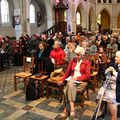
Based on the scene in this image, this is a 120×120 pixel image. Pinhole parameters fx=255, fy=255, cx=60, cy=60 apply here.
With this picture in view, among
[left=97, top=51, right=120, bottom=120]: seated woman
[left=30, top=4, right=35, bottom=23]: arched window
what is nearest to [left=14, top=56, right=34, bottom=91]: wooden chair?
[left=97, top=51, right=120, bottom=120]: seated woman

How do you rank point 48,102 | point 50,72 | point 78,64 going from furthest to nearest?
point 50,72 → point 48,102 → point 78,64

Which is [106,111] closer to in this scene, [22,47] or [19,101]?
[19,101]

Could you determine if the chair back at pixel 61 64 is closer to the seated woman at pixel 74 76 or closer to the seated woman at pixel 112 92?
the seated woman at pixel 74 76

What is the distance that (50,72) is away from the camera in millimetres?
6207

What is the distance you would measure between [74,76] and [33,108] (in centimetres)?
110

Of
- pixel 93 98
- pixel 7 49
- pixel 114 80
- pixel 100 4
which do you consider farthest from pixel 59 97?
pixel 100 4

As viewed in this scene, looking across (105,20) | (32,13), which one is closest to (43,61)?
(32,13)

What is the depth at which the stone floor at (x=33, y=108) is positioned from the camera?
4831mm

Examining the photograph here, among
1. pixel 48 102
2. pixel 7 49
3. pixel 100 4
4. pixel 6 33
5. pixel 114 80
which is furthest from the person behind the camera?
pixel 100 4

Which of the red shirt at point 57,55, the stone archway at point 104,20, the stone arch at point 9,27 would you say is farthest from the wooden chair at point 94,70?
the stone archway at point 104,20

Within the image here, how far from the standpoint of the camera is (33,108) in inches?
209

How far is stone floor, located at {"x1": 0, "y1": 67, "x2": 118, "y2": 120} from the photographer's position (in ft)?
15.9

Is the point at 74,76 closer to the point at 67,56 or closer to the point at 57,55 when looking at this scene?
the point at 67,56

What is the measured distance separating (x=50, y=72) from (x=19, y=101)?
1.02 m
